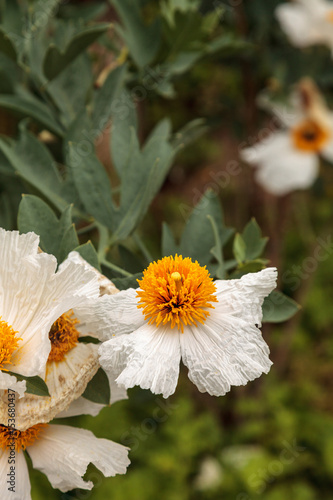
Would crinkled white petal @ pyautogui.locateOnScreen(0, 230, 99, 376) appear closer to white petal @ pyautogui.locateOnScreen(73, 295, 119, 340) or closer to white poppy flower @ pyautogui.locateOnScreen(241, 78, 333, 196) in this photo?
white petal @ pyautogui.locateOnScreen(73, 295, 119, 340)

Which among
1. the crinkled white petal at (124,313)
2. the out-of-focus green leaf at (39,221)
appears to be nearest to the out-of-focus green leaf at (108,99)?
the out-of-focus green leaf at (39,221)

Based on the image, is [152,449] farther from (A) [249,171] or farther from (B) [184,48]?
(B) [184,48]

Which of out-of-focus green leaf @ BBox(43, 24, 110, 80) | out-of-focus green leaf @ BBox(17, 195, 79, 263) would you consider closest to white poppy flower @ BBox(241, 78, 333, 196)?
out-of-focus green leaf @ BBox(43, 24, 110, 80)

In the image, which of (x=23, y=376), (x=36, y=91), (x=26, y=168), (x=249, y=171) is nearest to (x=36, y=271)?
(x=23, y=376)

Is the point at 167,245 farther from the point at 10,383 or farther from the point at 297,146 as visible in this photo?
the point at 297,146

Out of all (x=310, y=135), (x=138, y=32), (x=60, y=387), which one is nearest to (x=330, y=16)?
(x=310, y=135)

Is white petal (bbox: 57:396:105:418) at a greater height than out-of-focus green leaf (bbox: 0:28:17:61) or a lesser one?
lesser
